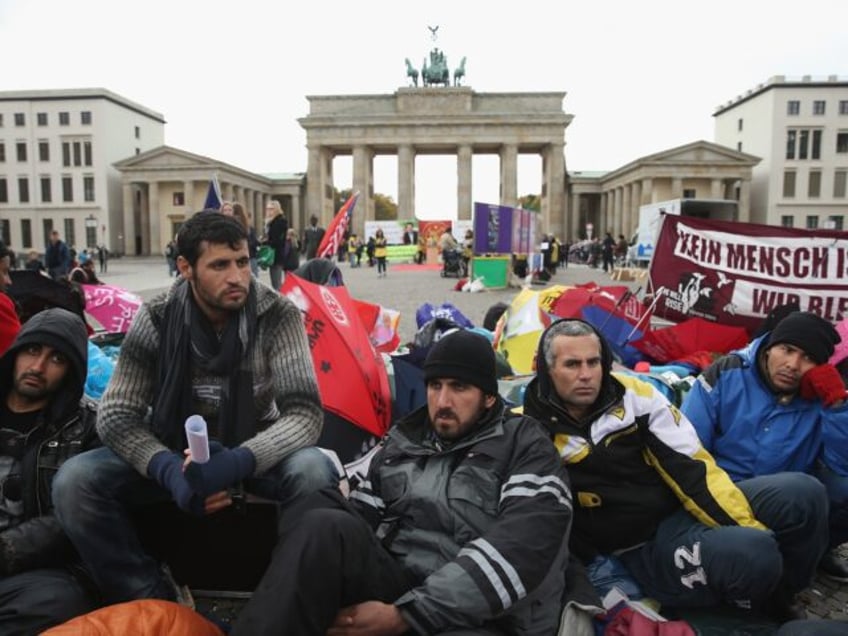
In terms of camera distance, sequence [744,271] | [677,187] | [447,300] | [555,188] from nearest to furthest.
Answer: [744,271] < [447,300] < [677,187] < [555,188]

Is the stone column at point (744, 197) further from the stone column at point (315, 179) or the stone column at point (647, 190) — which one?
the stone column at point (315, 179)

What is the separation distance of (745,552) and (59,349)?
2666mm

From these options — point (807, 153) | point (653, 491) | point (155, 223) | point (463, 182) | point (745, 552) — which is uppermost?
point (807, 153)

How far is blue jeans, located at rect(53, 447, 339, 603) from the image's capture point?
Answer: 8.06ft

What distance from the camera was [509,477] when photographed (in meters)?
2.26

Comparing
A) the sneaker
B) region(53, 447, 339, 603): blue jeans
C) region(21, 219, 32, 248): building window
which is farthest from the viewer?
region(21, 219, 32, 248): building window

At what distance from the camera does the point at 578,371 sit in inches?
103

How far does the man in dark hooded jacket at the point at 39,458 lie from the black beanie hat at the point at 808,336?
2.96 m

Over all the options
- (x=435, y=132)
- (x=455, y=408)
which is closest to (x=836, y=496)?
(x=455, y=408)

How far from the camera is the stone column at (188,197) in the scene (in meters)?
53.4

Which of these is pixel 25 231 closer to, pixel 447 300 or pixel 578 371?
pixel 447 300

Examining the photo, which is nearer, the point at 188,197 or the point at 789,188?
the point at 188,197

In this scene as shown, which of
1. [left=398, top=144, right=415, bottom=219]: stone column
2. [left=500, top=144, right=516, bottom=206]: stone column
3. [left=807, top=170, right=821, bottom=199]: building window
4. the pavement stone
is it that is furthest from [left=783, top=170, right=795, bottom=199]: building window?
the pavement stone

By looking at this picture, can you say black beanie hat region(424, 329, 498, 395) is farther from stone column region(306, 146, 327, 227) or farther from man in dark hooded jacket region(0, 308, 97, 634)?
stone column region(306, 146, 327, 227)
